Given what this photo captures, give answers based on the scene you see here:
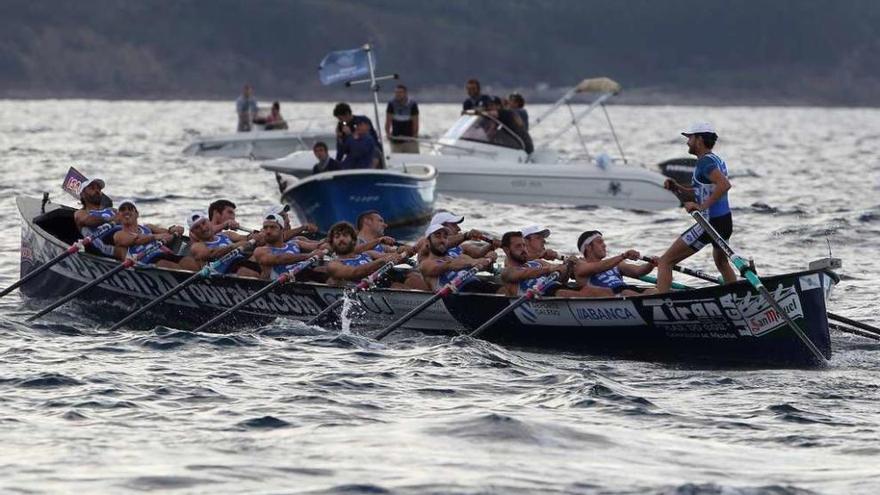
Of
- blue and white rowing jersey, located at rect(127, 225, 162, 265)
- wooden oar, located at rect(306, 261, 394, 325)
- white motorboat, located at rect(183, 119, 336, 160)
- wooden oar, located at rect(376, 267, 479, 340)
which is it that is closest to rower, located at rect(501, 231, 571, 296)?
wooden oar, located at rect(376, 267, 479, 340)

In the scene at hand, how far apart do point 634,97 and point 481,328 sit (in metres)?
147

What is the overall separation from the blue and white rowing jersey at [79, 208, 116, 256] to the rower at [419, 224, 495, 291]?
4.28 m

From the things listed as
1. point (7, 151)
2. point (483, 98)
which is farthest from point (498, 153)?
point (7, 151)

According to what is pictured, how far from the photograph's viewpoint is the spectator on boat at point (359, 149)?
26.5 meters

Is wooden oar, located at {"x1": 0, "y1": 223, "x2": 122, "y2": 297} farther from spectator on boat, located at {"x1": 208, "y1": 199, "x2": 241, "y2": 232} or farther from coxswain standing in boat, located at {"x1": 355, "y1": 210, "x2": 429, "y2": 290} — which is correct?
coxswain standing in boat, located at {"x1": 355, "y1": 210, "x2": 429, "y2": 290}

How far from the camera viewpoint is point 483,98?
3106 centimetres

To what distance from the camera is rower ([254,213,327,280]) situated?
18344mm

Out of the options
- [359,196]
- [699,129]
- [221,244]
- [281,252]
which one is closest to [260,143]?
[359,196]

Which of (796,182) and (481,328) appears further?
(796,182)

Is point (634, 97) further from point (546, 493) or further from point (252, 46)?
point (546, 493)

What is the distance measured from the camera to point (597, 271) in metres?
16.8

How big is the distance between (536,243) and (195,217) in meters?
4.46

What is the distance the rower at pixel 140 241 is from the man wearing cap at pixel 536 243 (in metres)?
4.09

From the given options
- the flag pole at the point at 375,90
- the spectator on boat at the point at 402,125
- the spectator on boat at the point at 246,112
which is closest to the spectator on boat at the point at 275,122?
the spectator on boat at the point at 246,112
